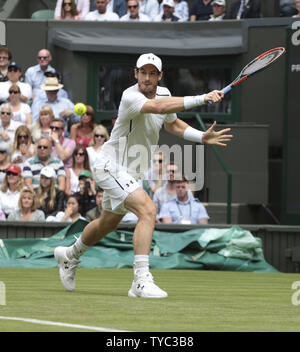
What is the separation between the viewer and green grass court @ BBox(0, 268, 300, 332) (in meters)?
5.93

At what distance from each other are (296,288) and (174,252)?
354cm

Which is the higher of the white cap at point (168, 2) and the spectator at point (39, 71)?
the white cap at point (168, 2)

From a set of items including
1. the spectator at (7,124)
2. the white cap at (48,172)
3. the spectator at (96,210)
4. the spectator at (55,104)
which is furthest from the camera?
the spectator at (55,104)

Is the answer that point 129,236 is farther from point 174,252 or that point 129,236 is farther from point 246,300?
point 246,300

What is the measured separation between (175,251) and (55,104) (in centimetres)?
444

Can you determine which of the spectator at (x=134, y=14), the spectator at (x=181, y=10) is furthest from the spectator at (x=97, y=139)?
the spectator at (x=181, y=10)

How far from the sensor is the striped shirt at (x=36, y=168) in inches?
589

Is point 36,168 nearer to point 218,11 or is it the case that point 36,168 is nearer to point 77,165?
point 77,165

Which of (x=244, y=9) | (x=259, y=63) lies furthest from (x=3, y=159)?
(x=259, y=63)

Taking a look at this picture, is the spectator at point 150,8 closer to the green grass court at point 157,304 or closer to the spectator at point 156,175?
the spectator at point 156,175

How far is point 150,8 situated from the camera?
1902 centimetres

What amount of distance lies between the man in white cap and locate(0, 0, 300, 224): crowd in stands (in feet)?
17.8

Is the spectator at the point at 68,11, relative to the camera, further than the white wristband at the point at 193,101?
Yes

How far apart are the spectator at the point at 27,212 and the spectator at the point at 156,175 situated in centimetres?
182
